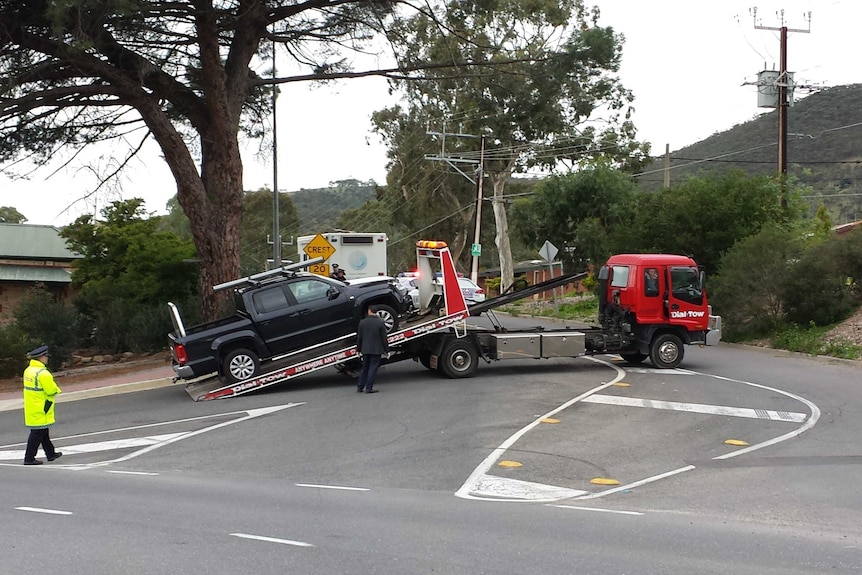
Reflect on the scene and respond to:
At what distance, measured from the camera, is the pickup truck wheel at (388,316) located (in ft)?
55.4

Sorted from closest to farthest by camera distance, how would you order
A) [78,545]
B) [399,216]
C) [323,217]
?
[78,545], [399,216], [323,217]

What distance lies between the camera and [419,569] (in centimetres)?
609

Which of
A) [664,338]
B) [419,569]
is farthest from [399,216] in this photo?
[419,569]

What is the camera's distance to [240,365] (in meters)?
16.5

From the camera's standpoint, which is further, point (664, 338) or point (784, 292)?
point (784, 292)

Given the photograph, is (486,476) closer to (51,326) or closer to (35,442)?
(35,442)

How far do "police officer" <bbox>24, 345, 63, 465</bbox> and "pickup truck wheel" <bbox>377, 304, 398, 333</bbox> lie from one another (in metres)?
6.59

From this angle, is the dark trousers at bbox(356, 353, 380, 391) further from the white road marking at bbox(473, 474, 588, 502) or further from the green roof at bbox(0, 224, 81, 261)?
the green roof at bbox(0, 224, 81, 261)

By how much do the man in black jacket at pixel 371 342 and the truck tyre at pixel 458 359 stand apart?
173 cm

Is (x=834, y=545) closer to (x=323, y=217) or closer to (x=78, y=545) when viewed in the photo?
(x=78, y=545)

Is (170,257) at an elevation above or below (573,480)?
above

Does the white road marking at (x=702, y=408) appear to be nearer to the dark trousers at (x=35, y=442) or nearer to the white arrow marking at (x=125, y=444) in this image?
the white arrow marking at (x=125, y=444)

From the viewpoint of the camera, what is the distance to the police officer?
11508 millimetres

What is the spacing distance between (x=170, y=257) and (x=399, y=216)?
3742 centimetres
